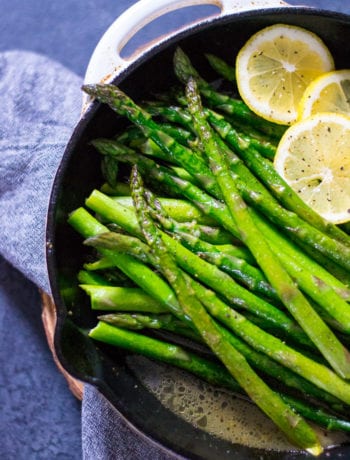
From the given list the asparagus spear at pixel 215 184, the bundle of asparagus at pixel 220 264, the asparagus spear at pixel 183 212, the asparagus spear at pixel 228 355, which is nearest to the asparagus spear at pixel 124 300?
the bundle of asparagus at pixel 220 264

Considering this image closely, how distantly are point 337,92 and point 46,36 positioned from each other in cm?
141

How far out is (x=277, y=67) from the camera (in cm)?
203

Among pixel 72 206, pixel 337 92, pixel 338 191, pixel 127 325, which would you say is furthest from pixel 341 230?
pixel 72 206

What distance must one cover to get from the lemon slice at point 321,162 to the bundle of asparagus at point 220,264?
0.17 feet

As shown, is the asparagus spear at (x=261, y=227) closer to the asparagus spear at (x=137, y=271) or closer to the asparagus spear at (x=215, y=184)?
the asparagus spear at (x=215, y=184)

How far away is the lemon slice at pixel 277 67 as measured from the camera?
2014mm

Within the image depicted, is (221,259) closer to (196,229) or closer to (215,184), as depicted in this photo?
(196,229)

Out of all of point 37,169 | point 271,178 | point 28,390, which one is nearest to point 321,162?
point 271,178

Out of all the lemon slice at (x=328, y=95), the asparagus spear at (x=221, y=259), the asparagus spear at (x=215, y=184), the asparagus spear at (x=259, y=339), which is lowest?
the asparagus spear at (x=259, y=339)

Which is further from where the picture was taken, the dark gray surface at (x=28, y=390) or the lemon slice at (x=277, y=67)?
the dark gray surface at (x=28, y=390)

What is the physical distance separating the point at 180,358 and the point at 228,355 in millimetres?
202

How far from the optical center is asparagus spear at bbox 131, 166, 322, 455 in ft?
5.82

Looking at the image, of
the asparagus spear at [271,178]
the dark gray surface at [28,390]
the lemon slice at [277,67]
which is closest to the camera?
the asparagus spear at [271,178]

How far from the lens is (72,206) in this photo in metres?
1.98
